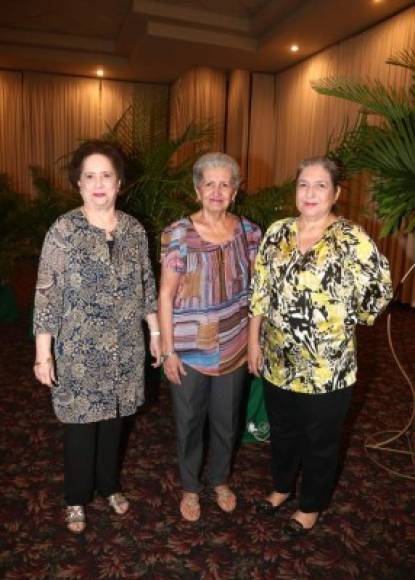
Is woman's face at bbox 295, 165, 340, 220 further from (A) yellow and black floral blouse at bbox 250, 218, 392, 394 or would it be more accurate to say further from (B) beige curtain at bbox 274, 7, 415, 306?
(B) beige curtain at bbox 274, 7, 415, 306

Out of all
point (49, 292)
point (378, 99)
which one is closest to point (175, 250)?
point (49, 292)

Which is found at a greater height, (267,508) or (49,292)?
(49,292)

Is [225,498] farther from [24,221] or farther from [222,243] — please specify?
[24,221]

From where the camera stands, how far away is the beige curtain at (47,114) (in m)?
10.5

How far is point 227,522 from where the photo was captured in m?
2.08

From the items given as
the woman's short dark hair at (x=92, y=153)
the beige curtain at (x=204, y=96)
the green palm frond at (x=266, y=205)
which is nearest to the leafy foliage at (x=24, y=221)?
the green palm frond at (x=266, y=205)

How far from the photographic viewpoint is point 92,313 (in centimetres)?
178

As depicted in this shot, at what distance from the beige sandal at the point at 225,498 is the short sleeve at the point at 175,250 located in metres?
1.06

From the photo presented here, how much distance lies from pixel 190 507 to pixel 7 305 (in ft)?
12.6

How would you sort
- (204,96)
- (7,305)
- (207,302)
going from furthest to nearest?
1. (204,96)
2. (7,305)
3. (207,302)

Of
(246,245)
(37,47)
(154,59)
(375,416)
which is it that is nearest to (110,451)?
(246,245)

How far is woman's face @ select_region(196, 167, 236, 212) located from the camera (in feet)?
6.18

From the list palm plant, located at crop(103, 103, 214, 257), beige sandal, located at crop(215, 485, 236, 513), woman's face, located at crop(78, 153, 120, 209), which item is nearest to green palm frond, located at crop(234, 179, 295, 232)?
palm plant, located at crop(103, 103, 214, 257)

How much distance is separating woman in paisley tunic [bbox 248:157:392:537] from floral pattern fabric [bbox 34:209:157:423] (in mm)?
510
